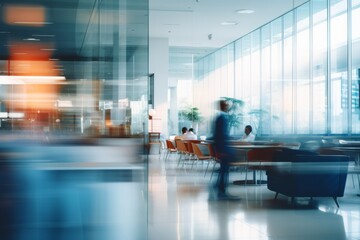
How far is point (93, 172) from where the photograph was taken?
343 centimetres

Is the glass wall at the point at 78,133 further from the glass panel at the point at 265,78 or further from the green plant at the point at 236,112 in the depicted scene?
the green plant at the point at 236,112

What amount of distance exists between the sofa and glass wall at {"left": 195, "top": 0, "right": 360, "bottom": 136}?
5176 millimetres

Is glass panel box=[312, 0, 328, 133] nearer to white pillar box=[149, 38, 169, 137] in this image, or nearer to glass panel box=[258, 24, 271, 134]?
glass panel box=[258, 24, 271, 134]

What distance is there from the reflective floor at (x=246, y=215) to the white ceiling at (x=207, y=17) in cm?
624

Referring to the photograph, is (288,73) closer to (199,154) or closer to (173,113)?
(199,154)

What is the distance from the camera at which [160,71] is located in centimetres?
1784

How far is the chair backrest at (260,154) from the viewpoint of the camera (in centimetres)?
856

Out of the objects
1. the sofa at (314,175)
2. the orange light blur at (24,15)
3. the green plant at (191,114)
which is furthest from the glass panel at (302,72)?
the orange light blur at (24,15)

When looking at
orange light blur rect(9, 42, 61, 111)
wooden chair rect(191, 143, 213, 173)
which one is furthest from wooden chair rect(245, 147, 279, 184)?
orange light blur rect(9, 42, 61, 111)

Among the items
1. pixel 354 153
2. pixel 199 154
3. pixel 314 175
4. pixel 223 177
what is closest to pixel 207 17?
pixel 199 154

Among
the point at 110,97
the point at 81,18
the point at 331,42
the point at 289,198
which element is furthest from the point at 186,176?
the point at 110,97

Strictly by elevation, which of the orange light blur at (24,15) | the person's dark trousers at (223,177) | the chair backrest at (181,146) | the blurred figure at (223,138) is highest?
the orange light blur at (24,15)

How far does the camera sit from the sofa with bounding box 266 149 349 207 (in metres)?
6.74

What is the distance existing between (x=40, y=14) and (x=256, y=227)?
3.92 metres
